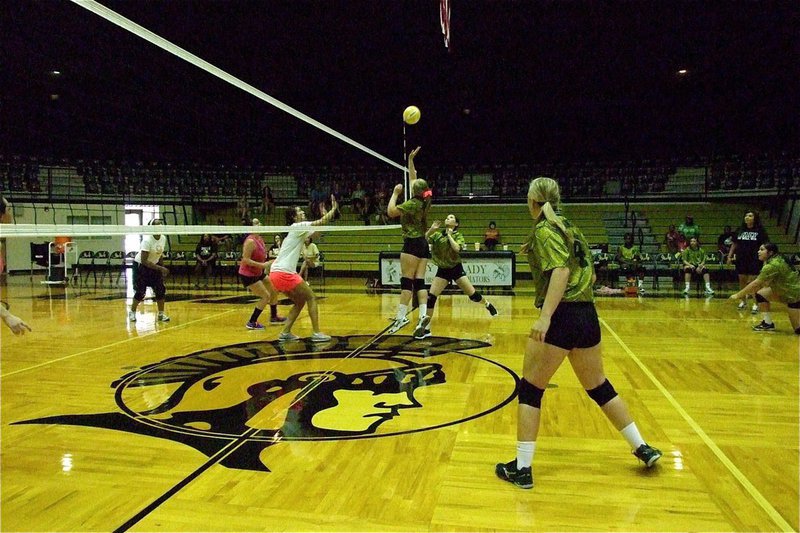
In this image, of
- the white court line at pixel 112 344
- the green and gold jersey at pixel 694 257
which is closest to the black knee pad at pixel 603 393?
the white court line at pixel 112 344

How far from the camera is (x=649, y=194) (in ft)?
64.9

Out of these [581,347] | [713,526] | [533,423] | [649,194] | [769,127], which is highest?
[769,127]

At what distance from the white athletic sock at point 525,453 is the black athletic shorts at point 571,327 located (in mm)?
578

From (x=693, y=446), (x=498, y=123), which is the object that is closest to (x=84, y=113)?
(x=498, y=123)

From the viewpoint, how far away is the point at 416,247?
739 centimetres

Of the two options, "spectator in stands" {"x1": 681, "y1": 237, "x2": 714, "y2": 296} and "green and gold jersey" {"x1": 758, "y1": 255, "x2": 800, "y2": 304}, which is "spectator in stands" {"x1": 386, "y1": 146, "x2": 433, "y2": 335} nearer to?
"green and gold jersey" {"x1": 758, "y1": 255, "x2": 800, "y2": 304}

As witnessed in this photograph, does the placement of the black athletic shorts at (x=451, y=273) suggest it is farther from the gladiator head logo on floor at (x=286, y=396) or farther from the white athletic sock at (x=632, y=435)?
the white athletic sock at (x=632, y=435)

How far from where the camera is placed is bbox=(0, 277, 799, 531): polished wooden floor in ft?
9.36

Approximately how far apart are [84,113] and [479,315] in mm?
14535

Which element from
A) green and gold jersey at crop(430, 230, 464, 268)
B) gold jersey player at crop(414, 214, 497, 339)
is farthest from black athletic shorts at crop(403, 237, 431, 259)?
green and gold jersey at crop(430, 230, 464, 268)

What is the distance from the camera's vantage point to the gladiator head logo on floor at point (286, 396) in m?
4.00

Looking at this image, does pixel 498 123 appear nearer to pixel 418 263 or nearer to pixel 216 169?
pixel 216 169

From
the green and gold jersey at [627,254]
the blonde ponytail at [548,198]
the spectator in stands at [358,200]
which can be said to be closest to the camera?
the blonde ponytail at [548,198]

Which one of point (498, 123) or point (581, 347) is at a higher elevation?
point (498, 123)
